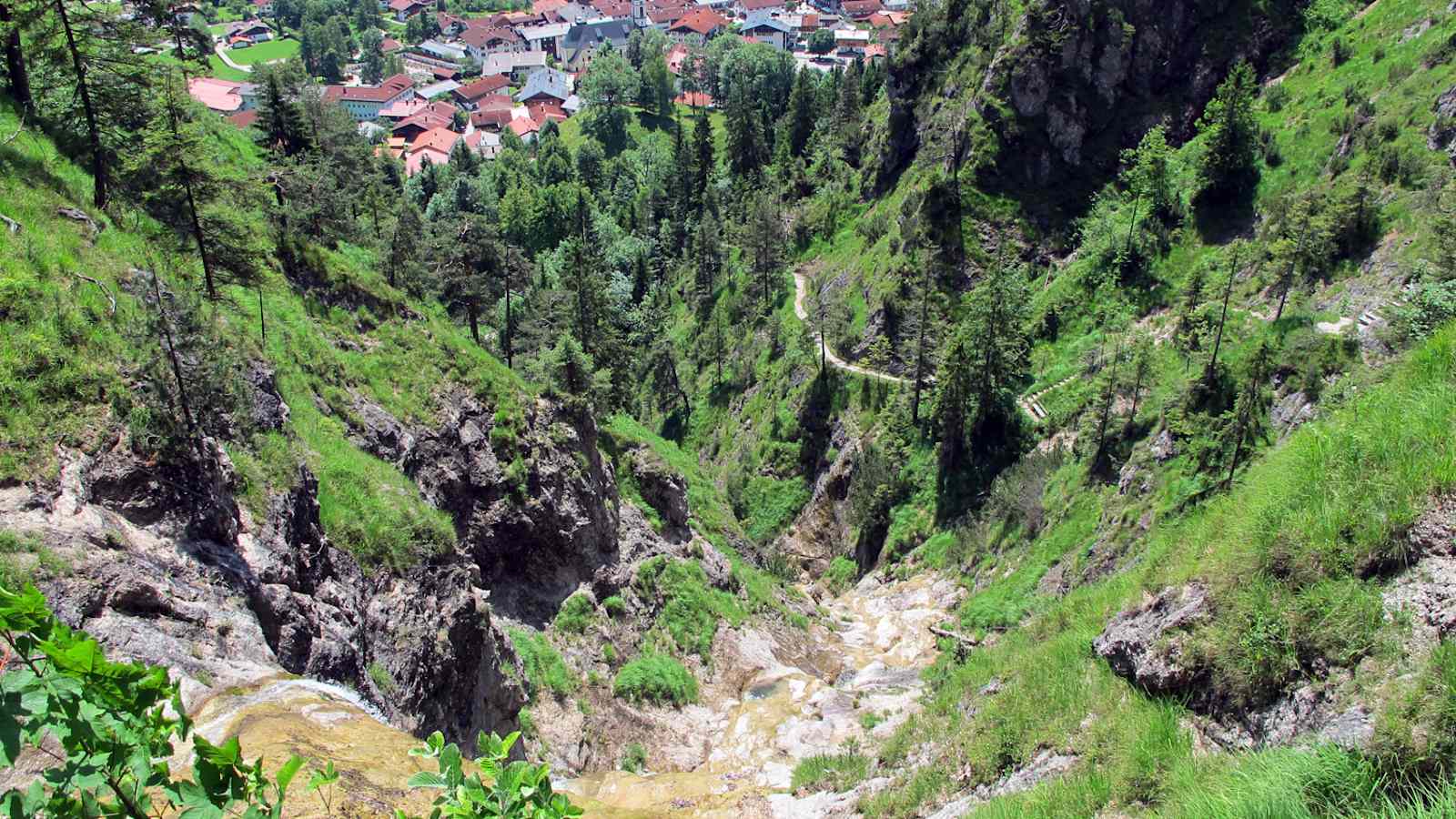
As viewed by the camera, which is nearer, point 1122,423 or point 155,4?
point 155,4

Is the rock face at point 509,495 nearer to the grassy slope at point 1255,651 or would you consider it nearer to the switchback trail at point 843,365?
the grassy slope at point 1255,651

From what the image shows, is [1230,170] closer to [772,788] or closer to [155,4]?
[772,788]

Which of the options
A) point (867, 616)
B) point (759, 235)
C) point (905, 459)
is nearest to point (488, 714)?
point (867, 616)

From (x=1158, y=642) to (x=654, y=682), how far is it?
709 inches

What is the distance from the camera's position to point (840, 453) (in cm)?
5456

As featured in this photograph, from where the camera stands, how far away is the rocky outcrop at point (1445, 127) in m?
34.4

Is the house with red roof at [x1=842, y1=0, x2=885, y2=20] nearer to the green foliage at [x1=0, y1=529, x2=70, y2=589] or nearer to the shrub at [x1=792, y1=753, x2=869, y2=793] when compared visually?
the shrub at [x1=792, y1=753, x2=869, y2=793]

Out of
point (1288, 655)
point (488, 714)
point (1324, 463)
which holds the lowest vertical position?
point (488, 714)

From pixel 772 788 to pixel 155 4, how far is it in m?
24.7

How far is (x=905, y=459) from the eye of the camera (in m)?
50.1

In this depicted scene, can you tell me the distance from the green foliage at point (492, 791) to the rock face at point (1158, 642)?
8142 millimetres

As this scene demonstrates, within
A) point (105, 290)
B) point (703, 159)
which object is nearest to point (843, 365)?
point (105, 290)

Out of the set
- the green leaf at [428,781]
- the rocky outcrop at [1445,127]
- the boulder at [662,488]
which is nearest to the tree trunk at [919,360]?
the boulder at [662,488]

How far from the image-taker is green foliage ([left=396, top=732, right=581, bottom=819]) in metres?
3.51
